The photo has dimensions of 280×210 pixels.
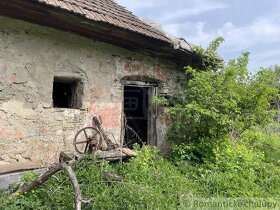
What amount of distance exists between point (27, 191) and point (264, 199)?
3.33 m

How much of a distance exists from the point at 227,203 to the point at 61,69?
138 inches

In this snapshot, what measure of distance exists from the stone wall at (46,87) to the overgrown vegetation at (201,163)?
0.75 m

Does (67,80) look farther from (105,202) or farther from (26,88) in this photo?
(105,202)

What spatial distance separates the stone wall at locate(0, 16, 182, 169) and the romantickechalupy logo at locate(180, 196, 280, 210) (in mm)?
2216

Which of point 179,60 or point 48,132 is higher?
point 179,60

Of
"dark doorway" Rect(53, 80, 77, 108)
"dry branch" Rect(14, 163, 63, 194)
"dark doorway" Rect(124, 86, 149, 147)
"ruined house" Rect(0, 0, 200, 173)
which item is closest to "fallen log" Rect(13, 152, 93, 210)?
"dry branch" Rect(14, 163, 63, 194)

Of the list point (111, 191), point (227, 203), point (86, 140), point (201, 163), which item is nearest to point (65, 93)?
point (86, 140)

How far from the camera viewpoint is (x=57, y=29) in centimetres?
391

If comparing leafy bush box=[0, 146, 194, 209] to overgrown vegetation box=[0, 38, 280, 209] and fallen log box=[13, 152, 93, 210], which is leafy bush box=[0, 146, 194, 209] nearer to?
overgrown vegetation box=[0, 38, 280, 209]

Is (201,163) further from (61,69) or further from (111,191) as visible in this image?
(61,69)

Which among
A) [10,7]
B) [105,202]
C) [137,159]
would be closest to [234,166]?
[137,159]

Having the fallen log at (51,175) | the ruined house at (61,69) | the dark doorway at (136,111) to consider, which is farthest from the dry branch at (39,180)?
the dark doorway at (136,111)

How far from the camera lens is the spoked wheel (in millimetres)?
3838

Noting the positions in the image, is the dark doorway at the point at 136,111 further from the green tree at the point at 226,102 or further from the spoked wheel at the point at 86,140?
the spoked wheel at the point at 86,140
